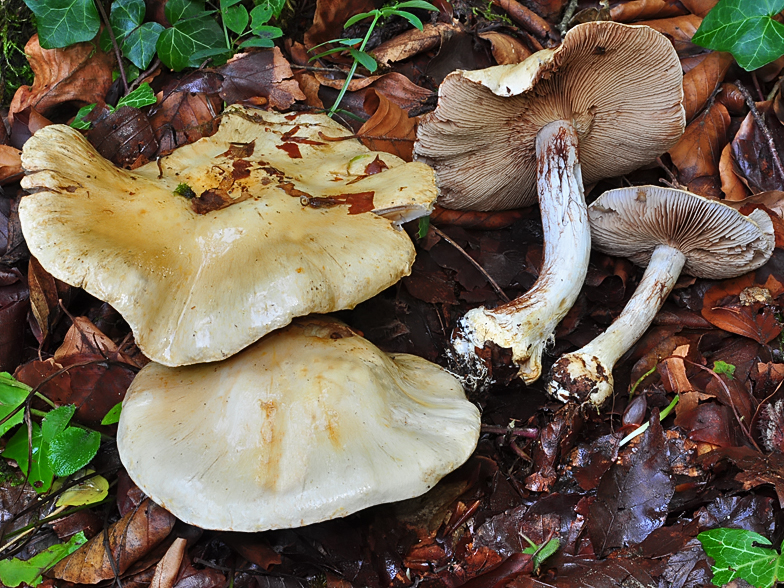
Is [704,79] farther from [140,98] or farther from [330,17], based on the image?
[140,98]

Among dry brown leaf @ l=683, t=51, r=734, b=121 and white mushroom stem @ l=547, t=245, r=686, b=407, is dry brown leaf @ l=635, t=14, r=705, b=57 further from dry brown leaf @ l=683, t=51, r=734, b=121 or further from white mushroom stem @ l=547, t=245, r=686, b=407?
white mushroom stem @ l=547, t=245, r=686, b=407

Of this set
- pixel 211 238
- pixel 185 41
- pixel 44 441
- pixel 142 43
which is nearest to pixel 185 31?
pixel 185 41

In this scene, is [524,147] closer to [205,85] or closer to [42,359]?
[205,85]

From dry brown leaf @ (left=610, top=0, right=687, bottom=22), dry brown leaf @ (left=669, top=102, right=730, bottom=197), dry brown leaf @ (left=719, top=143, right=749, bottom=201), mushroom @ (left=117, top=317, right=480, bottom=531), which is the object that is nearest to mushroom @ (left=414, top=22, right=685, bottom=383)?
dry brown leaf @ (left=669, top=102, right=730, bottom=197)

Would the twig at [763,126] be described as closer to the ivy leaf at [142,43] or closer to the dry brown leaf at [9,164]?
the ivy leaf at [142,43]

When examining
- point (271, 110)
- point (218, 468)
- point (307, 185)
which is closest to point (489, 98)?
point (307, 185)
